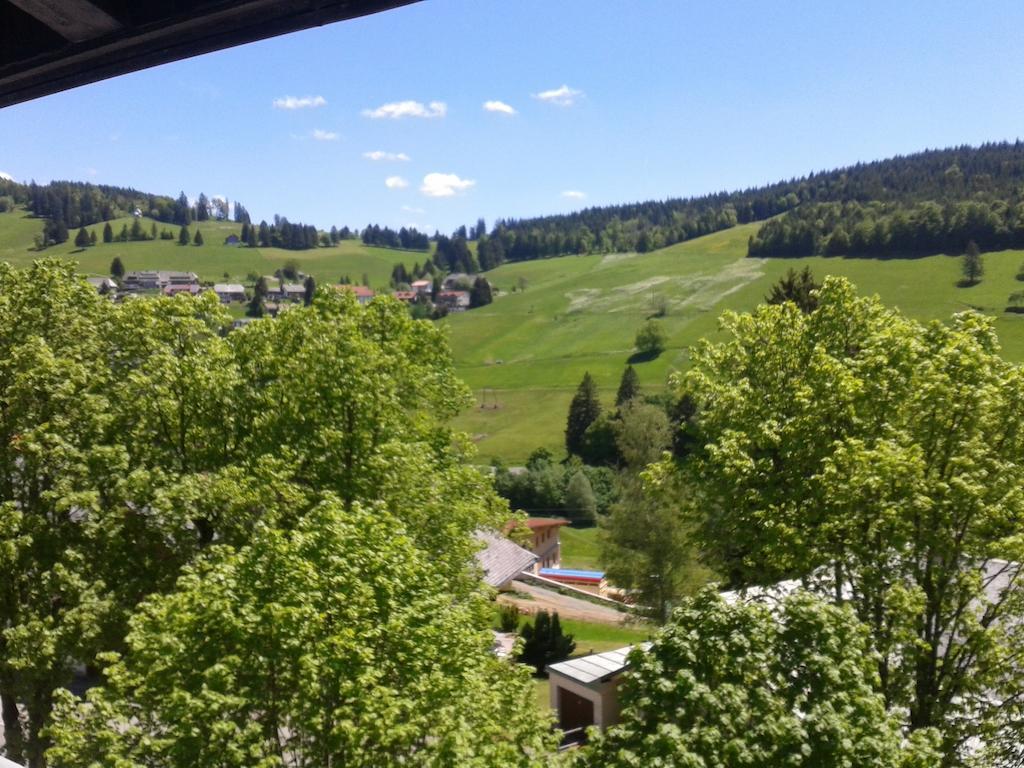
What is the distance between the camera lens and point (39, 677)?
16.2 metres

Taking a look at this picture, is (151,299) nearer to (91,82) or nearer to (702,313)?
(91,82)

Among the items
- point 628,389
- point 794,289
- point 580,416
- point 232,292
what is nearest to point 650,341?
point 628,389

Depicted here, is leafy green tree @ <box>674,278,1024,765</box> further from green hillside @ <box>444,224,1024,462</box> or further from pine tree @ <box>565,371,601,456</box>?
green hillside @ <box>444,224,1024,462</box>

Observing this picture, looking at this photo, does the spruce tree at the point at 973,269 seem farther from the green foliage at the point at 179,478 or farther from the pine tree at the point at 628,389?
the green foliage at the point at 179,478

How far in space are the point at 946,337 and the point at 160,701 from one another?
1507 cm

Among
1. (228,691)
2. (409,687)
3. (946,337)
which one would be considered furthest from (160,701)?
(946,337)

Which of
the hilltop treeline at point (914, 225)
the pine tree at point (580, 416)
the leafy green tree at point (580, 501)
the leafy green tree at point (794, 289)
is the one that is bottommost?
the leafy green tree at point (580, 501)

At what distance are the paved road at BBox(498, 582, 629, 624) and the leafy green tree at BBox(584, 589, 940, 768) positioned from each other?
35.6 meters

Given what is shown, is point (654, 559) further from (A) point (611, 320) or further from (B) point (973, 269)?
(A) point (611, 320)

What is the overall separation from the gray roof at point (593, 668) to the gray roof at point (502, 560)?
1617 cm

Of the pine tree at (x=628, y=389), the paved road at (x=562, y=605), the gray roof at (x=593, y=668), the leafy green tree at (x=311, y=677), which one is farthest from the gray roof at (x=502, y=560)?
the pine tree at (x=628, y=389)

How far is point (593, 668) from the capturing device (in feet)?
73.9

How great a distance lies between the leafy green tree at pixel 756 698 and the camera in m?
8.42

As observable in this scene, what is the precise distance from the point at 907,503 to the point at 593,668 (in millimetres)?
11389
